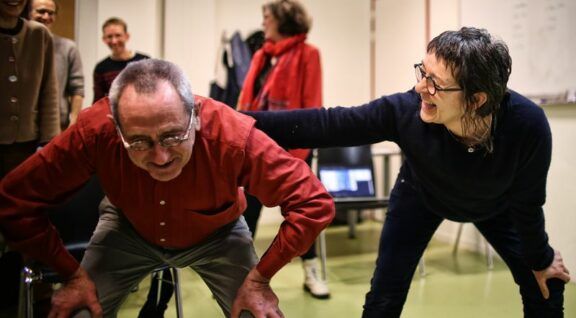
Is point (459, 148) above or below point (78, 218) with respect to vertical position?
above

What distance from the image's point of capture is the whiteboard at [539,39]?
98.1 inches

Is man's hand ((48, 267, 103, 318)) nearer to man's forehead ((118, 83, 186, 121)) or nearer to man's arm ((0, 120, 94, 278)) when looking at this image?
man's arm ((0, 120, 94, 278))

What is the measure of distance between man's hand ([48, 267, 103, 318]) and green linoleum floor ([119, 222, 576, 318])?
759mm

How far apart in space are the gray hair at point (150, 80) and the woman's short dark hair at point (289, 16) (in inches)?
52.6

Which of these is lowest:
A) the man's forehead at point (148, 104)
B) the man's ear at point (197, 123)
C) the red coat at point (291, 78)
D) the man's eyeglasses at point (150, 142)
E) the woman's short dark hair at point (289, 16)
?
the man's eyeglasses at point (150, 142)

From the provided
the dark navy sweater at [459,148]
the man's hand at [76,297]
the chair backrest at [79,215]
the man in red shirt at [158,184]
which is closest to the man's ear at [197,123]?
the man in red shirt at [158,184]

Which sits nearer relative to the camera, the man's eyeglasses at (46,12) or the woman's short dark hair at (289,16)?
the man's eyeglasses at (46,12)

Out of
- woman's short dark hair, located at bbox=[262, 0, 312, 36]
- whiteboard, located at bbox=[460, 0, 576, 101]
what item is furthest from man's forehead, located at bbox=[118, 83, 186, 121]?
whiteboard, located at bbox=[460, 0, 576, 101]

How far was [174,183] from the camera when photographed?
125 centimetres

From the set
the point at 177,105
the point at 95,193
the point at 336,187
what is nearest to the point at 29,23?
the point at 95,193

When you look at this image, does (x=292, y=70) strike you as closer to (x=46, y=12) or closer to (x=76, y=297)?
(x=46, y=12)

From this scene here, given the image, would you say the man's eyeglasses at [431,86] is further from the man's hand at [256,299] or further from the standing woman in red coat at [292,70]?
the standing woman in red coat at [292,70]

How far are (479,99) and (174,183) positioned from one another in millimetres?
835

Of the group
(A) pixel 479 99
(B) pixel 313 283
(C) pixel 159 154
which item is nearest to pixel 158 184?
(C) pixel 159 154
